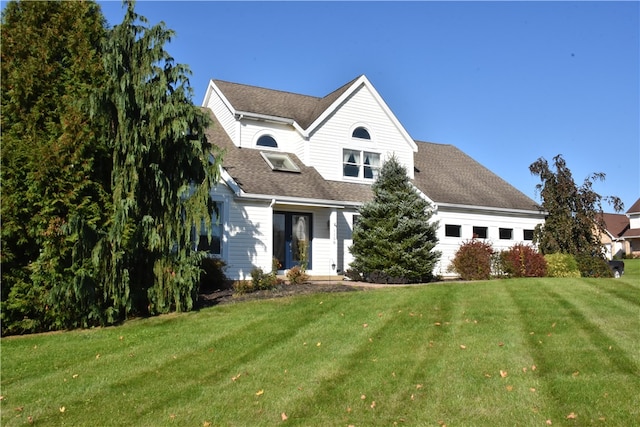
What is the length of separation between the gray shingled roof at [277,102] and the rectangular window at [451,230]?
23.7ft

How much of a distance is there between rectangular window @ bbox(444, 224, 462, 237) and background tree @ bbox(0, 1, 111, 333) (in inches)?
575

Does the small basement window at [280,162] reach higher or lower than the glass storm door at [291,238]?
higher

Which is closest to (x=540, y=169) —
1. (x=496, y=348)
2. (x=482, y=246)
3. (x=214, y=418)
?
(x=482, y=246)

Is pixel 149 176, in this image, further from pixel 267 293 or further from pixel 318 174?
pixel 318 174

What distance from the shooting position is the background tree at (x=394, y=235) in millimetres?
16766

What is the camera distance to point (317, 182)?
65.2ft

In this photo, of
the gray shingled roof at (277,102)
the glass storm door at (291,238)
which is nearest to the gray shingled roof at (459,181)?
the gray shingled roof at (277,102)

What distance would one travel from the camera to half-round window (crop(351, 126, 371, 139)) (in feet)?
73.2

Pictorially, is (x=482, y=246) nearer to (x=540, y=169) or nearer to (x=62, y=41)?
(x=540, y=169)

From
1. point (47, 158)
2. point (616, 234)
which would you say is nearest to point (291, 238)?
point (47, 158)

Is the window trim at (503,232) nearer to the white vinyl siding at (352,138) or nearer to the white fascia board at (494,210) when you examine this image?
the white fascia board at (494,210)

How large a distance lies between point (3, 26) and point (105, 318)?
21.9 feet

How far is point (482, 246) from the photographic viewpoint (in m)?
→ 18.8

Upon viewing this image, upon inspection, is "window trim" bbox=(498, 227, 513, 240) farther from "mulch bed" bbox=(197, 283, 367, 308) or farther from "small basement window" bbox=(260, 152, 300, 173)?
"mulch bed" bbox=(197, 283, 367, 308)
